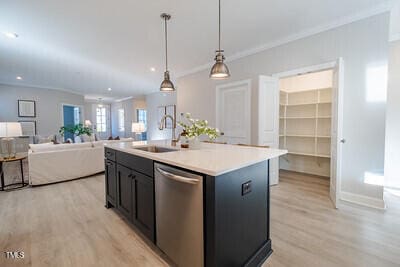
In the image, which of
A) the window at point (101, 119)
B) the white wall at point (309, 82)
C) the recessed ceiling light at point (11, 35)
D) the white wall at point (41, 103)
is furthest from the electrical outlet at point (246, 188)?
the window at point (101, 119)

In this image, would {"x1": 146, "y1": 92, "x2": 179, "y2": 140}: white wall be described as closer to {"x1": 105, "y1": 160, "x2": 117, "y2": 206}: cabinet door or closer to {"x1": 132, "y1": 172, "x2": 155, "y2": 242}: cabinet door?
{"x1": 105, "y1": 160, "x2": 117, "y2": 206}: cabinet door

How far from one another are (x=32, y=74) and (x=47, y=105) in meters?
2.12

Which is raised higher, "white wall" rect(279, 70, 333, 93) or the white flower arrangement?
"white wall" rect(279, 70, 333, 93)

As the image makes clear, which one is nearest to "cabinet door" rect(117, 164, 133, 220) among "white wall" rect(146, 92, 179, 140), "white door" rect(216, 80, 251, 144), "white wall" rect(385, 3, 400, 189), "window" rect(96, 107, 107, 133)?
"white door" rect(216, 80, 251, 144)

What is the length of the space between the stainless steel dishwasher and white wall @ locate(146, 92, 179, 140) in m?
6.67

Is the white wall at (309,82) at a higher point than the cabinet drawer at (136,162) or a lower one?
higher

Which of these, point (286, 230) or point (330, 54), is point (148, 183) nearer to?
point (286, 230)

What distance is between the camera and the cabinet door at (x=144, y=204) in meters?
1.77

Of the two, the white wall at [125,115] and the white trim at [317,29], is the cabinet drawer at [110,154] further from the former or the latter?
the white wall at [125,115]

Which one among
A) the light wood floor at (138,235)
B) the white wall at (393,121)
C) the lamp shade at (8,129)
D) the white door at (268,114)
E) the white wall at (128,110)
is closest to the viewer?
the light wood floor at (138,235)

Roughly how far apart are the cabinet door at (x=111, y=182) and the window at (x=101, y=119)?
10.1 m

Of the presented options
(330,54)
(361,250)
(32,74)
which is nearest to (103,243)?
(361,250)

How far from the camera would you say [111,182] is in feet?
8.58

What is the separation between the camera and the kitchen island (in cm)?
125
